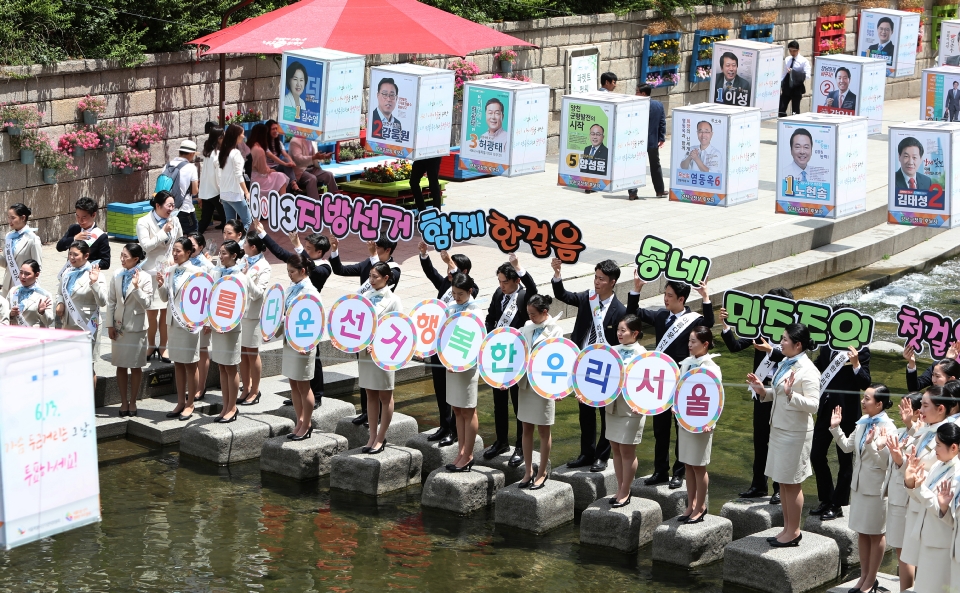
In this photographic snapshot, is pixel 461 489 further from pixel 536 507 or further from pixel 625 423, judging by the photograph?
pixel 625 423

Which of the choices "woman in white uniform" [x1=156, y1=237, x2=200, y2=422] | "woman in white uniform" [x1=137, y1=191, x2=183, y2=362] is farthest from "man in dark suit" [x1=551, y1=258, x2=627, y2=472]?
"woman in white uniform" [x1=137, y1=191, x2=183, y2=362]

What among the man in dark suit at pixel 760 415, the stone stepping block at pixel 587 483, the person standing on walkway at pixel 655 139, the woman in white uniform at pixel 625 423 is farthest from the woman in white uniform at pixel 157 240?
the person standing on walkway at pixel 655 139

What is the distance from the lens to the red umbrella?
14906 millimetres

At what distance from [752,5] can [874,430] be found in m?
19.1

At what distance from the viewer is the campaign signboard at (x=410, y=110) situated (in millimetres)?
12383

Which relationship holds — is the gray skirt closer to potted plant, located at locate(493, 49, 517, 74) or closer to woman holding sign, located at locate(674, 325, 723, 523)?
woman holding sign, located at locate(674, 325, 723, 523)

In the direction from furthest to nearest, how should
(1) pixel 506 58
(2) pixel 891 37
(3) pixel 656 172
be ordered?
(1) pixel 506 58
(3) pixel 656 172
(2) pixel 891 37

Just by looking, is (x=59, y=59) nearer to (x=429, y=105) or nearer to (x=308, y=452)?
(x=429, y=105)

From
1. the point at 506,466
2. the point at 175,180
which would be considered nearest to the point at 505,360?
the point at 506,466

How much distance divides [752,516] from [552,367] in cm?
171

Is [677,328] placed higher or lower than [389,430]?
higher

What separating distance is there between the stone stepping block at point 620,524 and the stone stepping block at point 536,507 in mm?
251

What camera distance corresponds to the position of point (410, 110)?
40.8ft

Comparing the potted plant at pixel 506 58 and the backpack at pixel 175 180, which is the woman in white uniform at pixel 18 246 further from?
the potted plant at pixel 506 58
